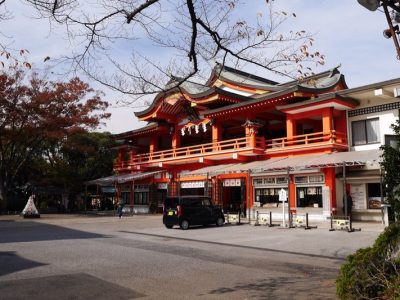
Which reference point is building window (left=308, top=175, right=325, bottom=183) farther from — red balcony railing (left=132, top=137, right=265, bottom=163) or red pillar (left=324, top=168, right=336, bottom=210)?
red balcony railing (left=132, top=137, right=265, bottom=163)

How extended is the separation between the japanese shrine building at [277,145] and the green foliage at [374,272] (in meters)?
11.7

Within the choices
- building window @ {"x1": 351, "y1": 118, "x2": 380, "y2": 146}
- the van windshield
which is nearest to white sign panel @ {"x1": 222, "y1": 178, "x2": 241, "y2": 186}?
the van windshield

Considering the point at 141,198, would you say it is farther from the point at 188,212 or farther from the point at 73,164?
the point at 188,212

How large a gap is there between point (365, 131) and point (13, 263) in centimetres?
1935

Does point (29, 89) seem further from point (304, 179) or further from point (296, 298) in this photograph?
point (296, 298)

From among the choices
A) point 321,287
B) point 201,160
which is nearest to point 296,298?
point 321,287

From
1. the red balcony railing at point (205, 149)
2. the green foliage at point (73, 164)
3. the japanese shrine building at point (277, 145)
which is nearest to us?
the japanese shrine building at point (277, 145)

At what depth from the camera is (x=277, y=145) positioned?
26.3 meters

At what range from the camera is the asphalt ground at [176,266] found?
6.79 metres

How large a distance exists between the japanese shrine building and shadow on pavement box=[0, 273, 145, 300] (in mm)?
9818

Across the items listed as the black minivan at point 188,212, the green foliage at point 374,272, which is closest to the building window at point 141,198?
the black minivan at point 188,212

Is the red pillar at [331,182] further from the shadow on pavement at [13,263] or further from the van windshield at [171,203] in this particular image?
the shadow on pavement at [13,263]

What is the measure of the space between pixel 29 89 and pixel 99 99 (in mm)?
5571

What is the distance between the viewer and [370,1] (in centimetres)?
479
